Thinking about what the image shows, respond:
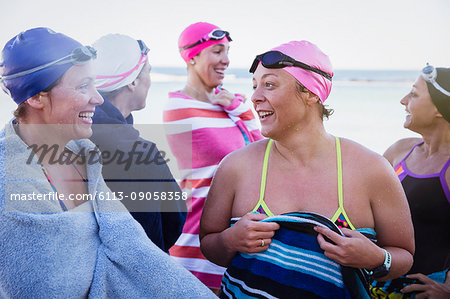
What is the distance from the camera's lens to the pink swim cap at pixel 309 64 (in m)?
1.87

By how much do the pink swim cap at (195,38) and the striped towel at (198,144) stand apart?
0.46m

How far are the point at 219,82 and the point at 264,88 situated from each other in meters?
1.69

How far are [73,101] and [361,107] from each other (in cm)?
1745

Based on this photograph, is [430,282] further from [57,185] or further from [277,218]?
[57,185]

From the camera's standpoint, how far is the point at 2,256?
1.41m

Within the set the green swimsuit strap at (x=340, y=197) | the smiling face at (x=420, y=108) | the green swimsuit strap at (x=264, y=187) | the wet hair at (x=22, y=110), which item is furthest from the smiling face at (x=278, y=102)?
the smiling face at (x=420, y=108)

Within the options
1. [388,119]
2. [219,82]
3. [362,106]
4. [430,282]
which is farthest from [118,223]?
[362,106]

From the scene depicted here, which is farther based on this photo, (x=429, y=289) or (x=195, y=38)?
(x=195, y=38)

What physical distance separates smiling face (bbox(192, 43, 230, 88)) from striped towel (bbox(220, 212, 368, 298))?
81.5 inches

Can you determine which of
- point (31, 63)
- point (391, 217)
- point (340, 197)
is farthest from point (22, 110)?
point (391, 217)

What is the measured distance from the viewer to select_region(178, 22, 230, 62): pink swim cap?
137 inches

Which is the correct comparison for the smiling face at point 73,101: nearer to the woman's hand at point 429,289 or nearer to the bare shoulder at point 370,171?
the bare shoulder at point 370,171

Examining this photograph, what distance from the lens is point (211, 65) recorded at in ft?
11.6

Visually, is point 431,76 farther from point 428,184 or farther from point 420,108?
point 428,184
